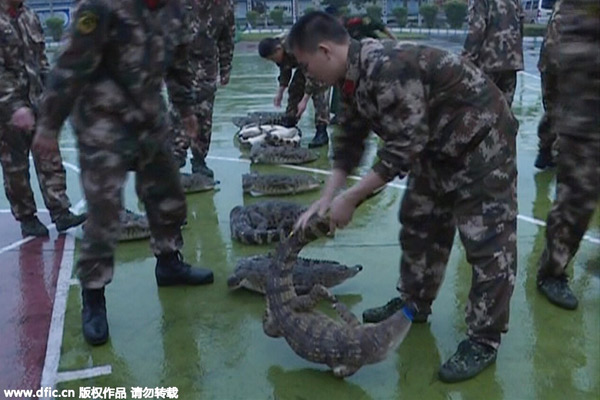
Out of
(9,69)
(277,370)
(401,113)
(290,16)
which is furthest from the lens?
(290,16)

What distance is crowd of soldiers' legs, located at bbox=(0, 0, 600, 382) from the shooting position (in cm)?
292

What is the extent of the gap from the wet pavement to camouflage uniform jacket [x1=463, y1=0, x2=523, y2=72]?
1604 mm

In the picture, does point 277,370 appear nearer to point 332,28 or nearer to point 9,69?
point 332,28

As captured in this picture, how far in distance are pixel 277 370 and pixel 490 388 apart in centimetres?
102

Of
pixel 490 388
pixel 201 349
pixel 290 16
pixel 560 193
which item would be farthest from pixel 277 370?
pixel 290 16

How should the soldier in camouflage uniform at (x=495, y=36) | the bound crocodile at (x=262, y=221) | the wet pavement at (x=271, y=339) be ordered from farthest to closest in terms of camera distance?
the soldier in camouflage uniform at (x=495, y=36)
the bound crocodile at (x=262, y=221)
the wet pavement at (x=271, y=339)

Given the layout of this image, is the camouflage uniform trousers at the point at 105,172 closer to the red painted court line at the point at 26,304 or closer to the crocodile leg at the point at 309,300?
the red painted court line at the point at 26,304

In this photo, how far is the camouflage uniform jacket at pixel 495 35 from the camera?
6652 mm

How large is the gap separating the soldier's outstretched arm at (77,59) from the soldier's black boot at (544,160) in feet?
16.1

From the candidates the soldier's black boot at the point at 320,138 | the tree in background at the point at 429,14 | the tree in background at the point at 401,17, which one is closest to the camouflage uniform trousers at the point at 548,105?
the soldier's black boot at the point at 320,138

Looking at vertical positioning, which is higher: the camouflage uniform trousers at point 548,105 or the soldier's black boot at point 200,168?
the camouflage uniform trousers at point 548,105

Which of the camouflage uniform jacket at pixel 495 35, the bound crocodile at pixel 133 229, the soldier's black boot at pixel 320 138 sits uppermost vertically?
the camouflage uniform jacket at pixel 495 35

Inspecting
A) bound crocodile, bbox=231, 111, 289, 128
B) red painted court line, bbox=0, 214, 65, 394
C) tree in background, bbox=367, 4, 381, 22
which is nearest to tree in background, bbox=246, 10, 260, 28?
tree in background, bbox=367, 4, 381, 22

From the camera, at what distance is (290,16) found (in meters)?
42.4
